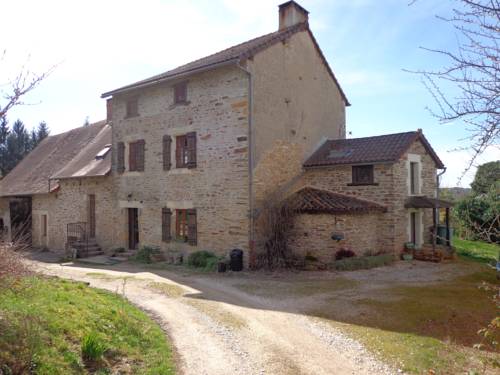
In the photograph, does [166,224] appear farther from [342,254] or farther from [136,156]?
[342,254]

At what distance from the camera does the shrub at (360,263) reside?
1205 centimetres

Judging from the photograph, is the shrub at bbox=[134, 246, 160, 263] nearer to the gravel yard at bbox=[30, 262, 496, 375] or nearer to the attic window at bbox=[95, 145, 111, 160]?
the gravel yard at bbox=[30, 262, 496, 375]

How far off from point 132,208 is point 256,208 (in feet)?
21.1

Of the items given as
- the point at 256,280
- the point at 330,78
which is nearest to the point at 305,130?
the point at 330,78

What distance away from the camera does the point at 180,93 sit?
14.9m

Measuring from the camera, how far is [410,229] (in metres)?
14.7

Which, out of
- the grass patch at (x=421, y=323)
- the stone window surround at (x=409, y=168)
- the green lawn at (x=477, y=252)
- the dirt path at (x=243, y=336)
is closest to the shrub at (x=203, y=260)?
the dirt path at (x=243, y=336)

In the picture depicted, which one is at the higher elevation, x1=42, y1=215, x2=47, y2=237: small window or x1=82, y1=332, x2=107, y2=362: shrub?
x1=42, y1=215, x2=47, y2=237: small window

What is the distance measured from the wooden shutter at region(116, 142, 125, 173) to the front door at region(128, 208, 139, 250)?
1831 mm

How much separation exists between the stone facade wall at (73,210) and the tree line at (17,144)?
651 inches

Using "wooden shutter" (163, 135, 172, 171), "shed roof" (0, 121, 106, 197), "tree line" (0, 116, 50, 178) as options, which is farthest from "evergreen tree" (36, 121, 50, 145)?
"wooden shutter" (163, 135, 172, 171)

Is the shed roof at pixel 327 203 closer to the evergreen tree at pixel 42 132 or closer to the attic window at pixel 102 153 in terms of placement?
the attic window at pixel 102 153

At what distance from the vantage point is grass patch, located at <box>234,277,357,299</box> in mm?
9336

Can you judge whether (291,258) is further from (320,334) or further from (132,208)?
(132,208)
